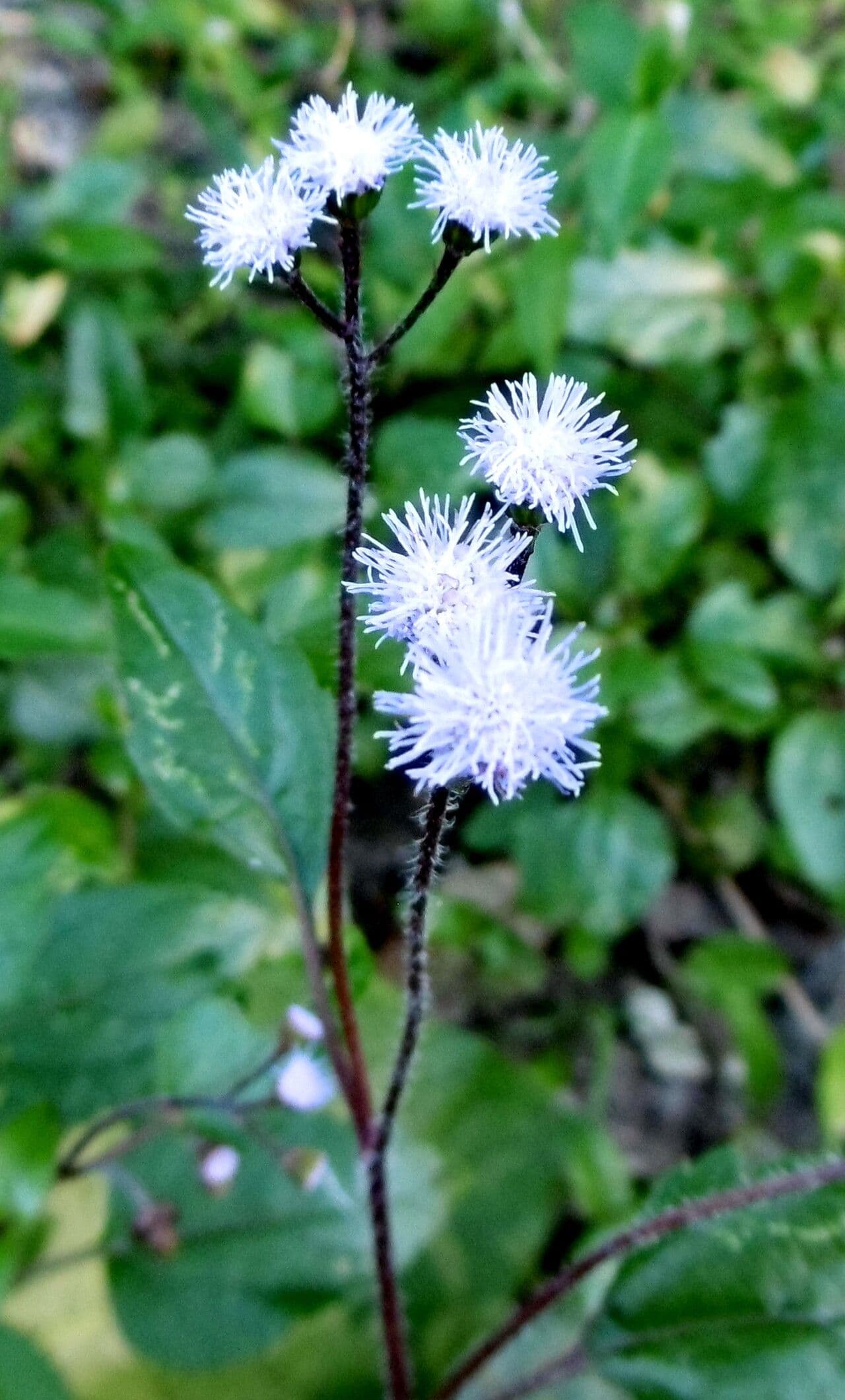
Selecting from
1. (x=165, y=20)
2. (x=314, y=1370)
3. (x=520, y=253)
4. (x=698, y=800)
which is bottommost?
(x=314, y=1370)

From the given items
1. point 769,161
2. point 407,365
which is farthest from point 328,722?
point 769,161

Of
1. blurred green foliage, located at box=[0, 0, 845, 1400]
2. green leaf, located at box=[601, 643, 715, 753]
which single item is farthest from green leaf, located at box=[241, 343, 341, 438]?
green leaf, located at box=[601, 643, 715, 753]

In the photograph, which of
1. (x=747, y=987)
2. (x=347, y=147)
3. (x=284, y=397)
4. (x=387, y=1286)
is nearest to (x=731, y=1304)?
(x=387, y=1286)

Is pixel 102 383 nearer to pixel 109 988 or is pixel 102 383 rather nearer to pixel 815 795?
pixel 109 988

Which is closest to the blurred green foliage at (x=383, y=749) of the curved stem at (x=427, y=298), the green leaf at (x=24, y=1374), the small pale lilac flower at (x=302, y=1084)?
the green leaf at (x=24, y=1374)

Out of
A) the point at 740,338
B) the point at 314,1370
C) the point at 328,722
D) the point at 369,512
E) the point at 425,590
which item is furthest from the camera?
the point at 740,338

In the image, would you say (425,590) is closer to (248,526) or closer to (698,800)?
(248,526)

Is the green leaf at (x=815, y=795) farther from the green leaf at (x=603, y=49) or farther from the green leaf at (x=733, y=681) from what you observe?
the green leaf at (x=603, y=49)
